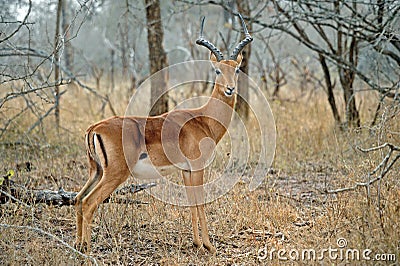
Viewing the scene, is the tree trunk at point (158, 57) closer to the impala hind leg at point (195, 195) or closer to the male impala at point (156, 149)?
the male impala at point (156, 149)

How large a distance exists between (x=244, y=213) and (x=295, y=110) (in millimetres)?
5598

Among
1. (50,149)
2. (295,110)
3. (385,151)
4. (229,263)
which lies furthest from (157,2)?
(229,263)

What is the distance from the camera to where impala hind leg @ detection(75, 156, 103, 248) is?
439 cm

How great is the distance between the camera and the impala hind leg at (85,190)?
4391 mm

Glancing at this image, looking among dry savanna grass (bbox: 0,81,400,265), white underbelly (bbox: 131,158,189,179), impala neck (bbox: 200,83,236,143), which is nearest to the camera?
dry savanna grass (bbox: 0,81,400,265)

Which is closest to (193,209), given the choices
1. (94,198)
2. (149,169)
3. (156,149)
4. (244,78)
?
(149,169)

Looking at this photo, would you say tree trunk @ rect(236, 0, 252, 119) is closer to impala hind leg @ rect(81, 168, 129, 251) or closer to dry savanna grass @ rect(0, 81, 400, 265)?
dry savanna grass @ rect(0, 81, 400, 265)

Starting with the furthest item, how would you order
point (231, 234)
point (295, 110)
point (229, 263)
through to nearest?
point (295, 110) → point (231, 234) → point (229, 263)

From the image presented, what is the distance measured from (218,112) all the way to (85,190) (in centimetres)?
146

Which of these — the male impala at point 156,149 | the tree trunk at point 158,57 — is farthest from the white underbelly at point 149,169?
the tree trunk at point 158,57

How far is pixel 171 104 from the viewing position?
11977 mm

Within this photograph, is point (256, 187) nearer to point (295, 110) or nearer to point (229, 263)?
point (229, 263)

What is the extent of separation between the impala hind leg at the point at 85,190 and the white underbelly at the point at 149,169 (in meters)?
0.33

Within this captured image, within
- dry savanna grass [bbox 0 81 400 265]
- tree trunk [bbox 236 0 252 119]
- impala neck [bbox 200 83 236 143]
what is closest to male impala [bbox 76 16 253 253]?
impala neck [bbox 200 83 236 143]
